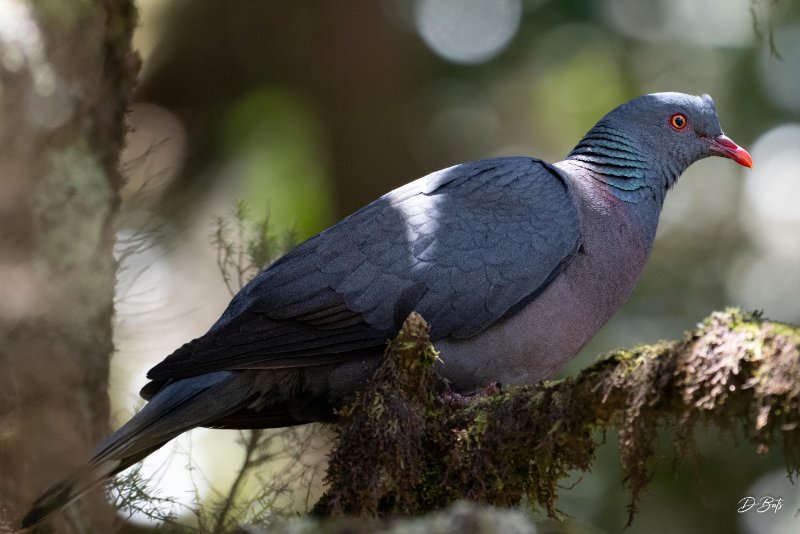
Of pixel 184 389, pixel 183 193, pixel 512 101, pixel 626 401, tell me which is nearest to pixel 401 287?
pixel 184 389

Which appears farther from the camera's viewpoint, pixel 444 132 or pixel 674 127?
pixel 444 132

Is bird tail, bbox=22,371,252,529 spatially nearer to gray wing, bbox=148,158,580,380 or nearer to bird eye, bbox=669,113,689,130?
gray wing, bbox=148,158,580,380

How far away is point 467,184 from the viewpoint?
569cm

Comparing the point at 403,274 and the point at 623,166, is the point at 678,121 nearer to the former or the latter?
the point at 623,166

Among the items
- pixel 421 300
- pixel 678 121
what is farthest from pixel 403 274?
pixel 678 121

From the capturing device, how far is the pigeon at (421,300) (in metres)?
5.07

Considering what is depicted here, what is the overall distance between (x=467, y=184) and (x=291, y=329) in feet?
4.47

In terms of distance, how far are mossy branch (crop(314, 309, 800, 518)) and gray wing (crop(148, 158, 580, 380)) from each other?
0.59m

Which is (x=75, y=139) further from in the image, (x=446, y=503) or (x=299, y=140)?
(x=299, y=140)

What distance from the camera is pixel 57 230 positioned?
19.9 feet

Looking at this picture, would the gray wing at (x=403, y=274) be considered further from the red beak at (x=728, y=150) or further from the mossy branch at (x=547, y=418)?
the red beak at (x=728, y=150)

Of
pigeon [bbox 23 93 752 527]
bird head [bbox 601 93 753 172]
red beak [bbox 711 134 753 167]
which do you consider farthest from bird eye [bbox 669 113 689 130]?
pigeon [bbox 23 93 752 527]

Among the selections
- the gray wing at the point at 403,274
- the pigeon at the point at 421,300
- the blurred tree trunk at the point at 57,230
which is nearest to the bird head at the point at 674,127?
the pigeon at the point at 421,300

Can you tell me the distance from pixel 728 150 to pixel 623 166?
0.88m
